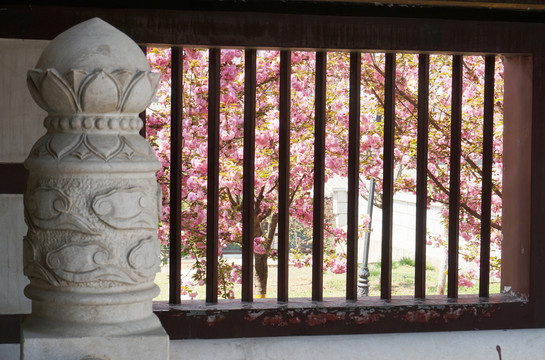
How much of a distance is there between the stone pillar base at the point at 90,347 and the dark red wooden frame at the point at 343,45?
1.29 metres

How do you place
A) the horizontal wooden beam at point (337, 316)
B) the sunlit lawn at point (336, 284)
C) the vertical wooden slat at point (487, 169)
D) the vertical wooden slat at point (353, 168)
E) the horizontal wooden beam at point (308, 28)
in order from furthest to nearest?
the sunlit lawn at point (336, 284), the vertical wooden slat at point (487, 169), the vertical wooden slat at point (353, 168), the horizontal wooden beam at point (337, 316), the horizontal wooden beam at point (308, 28)

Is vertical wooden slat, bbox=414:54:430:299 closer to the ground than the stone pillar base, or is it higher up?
higher up

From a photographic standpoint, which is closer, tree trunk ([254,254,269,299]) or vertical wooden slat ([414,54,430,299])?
vertical wooden slat ([414,54,430,299])

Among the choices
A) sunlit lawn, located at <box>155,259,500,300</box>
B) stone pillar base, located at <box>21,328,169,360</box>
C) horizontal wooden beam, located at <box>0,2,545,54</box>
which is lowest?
sunlit lawn, located at <box>155,259,500,300</box>

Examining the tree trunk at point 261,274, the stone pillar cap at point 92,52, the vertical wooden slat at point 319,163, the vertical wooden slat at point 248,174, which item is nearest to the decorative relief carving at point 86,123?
the stone pillar cap at point 92,52

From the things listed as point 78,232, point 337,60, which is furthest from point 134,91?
point 337,60

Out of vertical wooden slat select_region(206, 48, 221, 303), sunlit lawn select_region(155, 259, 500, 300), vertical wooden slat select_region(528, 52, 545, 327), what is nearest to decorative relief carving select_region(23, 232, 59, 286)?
vertical wooden slat select_region(206, 48, 221, 303)

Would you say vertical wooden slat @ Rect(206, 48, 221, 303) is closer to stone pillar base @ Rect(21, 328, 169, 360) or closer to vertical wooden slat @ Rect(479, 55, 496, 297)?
vertical wooden slat @ Rect(479, 55, 496, 297)

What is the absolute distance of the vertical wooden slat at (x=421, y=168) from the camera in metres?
3.23

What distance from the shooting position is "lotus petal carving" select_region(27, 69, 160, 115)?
1.69m

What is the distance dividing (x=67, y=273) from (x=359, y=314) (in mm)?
1706

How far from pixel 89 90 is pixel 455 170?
1.97m

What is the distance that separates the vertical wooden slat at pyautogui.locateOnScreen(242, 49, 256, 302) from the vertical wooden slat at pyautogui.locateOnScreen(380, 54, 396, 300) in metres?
0.56

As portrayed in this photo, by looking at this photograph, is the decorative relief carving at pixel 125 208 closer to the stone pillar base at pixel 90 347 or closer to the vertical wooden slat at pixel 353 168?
the stone pillar base at pixel 90 347
